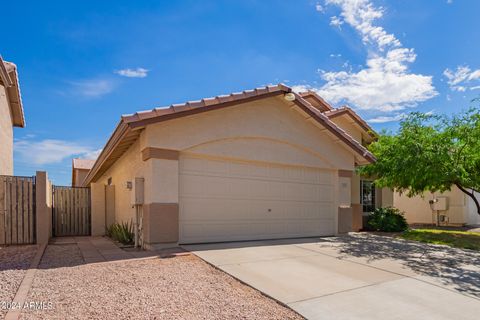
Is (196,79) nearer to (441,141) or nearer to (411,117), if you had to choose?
(411,117)

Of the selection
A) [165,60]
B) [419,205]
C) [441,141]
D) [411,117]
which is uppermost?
[165,60]

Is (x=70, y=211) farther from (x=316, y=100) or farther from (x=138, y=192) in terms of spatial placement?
(x=316, y=100)

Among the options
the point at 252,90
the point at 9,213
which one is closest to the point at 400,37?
the point at 252,90

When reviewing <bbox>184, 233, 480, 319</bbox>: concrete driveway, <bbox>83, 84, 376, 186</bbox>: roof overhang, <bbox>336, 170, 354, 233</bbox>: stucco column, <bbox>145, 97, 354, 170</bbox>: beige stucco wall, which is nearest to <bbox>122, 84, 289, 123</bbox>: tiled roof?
<bbox>83, 84, 376, 186</bbox>: roof overhang

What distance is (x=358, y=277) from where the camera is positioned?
6.08 meters

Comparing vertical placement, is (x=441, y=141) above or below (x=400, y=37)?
below

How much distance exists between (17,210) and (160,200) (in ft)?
16.7

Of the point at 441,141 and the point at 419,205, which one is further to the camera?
the point at 419,205

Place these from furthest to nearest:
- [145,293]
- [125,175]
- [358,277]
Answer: [125,175], [358,277], [145,293]

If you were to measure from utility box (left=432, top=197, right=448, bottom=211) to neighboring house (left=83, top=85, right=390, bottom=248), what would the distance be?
10.3 meters

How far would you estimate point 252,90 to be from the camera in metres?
9.91

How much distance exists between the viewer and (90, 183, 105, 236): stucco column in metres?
14.7

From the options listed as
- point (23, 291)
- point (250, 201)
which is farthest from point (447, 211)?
point (23, 291)

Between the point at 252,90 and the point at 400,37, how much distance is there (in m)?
6.64
